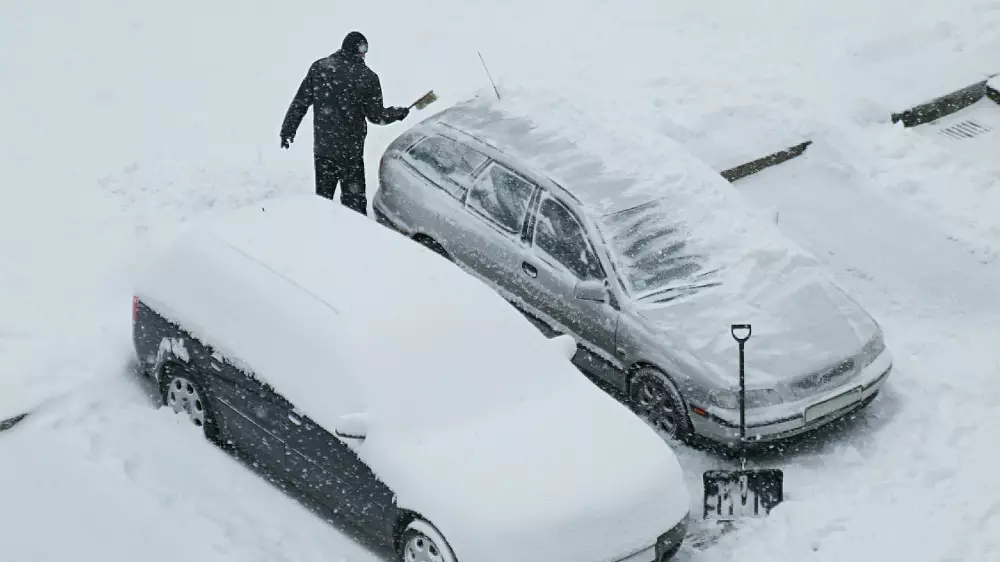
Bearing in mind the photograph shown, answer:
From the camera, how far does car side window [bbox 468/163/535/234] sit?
905 cm

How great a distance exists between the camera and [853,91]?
12555 millimetres

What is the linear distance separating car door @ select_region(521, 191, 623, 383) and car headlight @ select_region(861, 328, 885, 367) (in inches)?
67.1

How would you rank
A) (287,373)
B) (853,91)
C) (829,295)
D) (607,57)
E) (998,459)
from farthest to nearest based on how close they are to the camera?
(607,57)
(853,91)
(829,295)
(998,459)
(287,373)

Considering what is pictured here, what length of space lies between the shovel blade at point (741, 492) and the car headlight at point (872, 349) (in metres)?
1.31

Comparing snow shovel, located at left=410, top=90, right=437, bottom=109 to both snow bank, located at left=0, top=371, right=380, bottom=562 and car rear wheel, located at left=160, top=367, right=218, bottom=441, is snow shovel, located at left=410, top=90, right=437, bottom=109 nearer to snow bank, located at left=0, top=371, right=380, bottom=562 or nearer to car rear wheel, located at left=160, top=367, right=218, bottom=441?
car rear wheel, located at left=160, top=367, right=218, bottom=441

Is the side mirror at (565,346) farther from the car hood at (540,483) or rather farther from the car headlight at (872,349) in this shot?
the car headlight at (872,349)

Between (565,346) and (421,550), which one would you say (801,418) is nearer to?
(565,346)

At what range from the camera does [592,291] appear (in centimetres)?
837

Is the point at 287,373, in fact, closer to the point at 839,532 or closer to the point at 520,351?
the point at 520,351

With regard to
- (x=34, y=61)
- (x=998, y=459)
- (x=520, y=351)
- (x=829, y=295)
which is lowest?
(x=998, y=459)

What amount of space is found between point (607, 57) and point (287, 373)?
760cm

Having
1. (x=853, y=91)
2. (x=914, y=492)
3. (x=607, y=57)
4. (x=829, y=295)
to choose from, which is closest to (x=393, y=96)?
(x=607, y=57)

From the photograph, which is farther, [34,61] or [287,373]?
[34,61]

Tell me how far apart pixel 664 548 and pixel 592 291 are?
2210 mm
